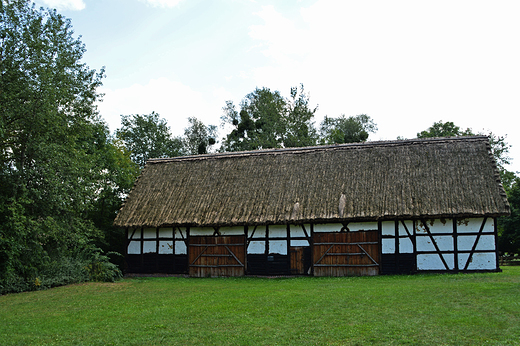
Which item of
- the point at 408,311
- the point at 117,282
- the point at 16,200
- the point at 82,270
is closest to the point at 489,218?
the point at 408,311

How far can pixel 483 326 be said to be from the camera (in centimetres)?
810

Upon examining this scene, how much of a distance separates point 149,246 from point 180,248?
1582 mm

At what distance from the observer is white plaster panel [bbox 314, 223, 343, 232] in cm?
1869

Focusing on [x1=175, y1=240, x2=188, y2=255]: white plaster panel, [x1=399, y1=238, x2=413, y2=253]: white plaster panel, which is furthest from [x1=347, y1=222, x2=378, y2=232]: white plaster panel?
[x1=175, y1=240, x2=188, y2=255]: white plaster panel

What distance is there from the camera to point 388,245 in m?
18.2

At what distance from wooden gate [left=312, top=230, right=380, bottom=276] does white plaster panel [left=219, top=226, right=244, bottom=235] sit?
322 cm

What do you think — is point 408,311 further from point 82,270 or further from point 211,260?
point 82,270

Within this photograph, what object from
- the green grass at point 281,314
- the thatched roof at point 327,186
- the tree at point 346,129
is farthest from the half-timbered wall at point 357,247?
the tree at point 346,129

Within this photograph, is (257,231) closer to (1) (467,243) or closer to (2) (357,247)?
(2) (357,247)

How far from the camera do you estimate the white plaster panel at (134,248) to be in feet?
70.0

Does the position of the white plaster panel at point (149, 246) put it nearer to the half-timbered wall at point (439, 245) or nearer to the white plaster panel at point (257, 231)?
the white plaster panel at point (257, 231)

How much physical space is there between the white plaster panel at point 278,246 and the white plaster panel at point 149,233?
218 inches

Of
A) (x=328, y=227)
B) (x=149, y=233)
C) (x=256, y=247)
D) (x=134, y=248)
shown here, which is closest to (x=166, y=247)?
(x=149, y=233)

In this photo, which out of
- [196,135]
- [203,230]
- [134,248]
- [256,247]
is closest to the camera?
[256,247]
